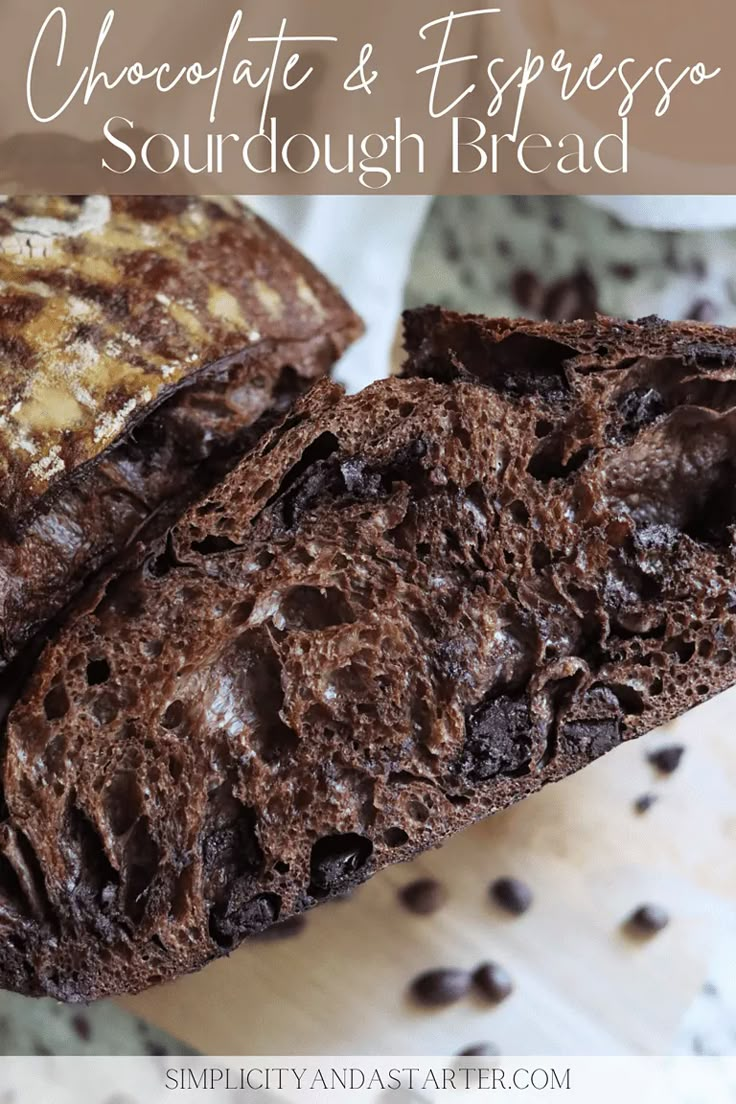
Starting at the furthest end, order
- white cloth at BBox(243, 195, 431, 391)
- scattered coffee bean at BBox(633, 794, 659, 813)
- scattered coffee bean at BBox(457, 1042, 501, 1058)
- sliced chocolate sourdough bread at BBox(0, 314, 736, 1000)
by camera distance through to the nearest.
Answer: white cloth at BBox(243, 195, 431, 391) → scattered coffee bean at BBox(633, 794, 659, 813) → scattered coffee bean at BBox(457, 1042, 501, 1058) → sliced chocolate sourdough bread at BBox(0, 314, 736, 1000)

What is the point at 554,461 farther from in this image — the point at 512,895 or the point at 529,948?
the point at 529,948

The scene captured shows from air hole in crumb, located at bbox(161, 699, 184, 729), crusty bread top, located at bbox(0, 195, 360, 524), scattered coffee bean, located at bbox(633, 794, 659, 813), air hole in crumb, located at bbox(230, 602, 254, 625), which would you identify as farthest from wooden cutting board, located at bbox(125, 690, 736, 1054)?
crusty bread top, located at bbox(0, 195, 360, 524)

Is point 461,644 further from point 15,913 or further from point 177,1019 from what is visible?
point 177,1019

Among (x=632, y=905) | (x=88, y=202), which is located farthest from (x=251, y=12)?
(x=632, y=905)

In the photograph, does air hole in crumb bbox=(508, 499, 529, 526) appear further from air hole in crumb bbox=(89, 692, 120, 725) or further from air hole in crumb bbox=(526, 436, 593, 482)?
air hole in crumb bbox=(89, 692, 120, 725)

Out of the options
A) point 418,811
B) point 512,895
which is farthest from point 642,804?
point 418,811

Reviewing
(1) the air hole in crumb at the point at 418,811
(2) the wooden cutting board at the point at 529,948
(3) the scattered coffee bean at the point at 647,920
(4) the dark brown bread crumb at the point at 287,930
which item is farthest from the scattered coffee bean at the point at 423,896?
(1) the air hole in crumb at the point at 418,811

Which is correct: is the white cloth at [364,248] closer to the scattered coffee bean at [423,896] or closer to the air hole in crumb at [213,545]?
the air hole in crumb at [213,545]
